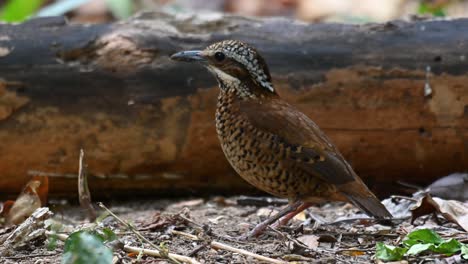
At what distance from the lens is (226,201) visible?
637 centimetres

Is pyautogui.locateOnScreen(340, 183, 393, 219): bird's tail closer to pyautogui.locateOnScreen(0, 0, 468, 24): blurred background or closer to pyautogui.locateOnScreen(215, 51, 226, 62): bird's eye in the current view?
pyautogui.locateOnScreen(215, 51, 226, 62): bird's eye

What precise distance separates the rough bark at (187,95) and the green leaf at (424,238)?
1853 millimetres

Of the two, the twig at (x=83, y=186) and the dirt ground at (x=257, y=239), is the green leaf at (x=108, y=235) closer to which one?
the dirt ground at (x=257, y=239)

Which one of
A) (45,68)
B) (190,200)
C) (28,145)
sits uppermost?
(45,68)

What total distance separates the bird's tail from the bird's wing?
6 centimetres

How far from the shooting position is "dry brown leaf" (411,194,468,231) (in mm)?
4988

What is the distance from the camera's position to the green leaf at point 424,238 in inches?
173

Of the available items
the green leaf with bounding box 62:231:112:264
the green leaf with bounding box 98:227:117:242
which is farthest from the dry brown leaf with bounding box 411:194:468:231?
the green leaf with bounding box 62:231:112:264

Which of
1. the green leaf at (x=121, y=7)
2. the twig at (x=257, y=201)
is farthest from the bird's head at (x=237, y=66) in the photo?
the green leaf at (x=121, y=7)

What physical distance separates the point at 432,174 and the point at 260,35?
5.36 ft

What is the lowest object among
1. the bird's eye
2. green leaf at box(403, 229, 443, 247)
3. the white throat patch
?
green leaf at box(403, 229, 443, 247)

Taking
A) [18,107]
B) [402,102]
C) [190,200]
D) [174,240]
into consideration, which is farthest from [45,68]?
[402,102]

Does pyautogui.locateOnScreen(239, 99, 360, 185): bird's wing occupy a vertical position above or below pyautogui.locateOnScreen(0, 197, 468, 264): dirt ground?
above

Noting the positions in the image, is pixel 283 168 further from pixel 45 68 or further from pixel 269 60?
pixel 45 68
